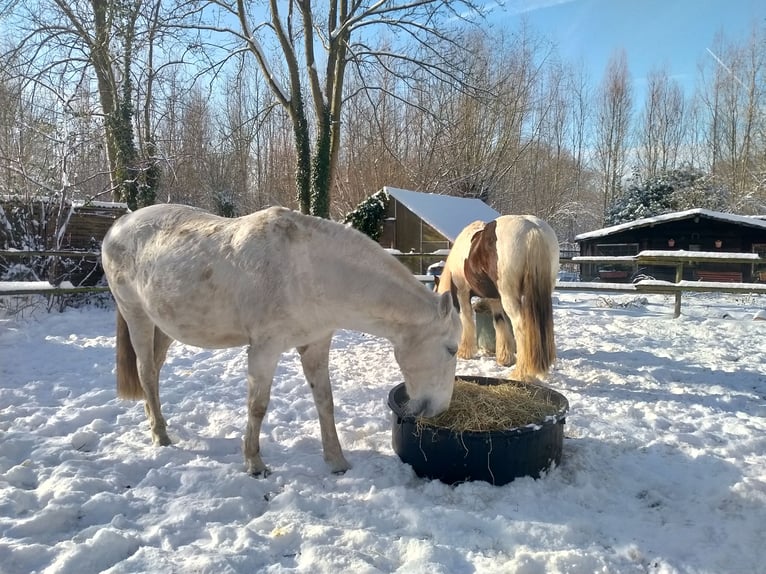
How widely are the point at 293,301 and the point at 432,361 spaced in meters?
0.90

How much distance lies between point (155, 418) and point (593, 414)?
10.8ft

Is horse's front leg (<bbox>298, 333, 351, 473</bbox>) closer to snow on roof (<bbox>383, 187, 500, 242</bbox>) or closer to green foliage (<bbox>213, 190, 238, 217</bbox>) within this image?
snow on roof (<bbox>383, 187, 500, 242</bbox>)

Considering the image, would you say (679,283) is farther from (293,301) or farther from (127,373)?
(127,373)

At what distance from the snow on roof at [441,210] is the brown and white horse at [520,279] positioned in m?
8.83

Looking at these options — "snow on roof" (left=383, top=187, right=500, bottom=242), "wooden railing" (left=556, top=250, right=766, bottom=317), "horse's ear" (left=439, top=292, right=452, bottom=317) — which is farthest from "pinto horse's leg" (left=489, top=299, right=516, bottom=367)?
"snow on roof" (left=383, top=187, right=500, bottom=242)

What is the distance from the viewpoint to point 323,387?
3.16 meters

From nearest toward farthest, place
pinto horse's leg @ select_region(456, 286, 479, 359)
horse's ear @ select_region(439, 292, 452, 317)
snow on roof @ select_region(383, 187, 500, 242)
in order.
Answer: horse's ear @ select_region(439, 292, 452, 317), pinto horse's leg @ select_region(456, 286, 479, 359), snow on roof @ select_region(383, 187, 500, 242)

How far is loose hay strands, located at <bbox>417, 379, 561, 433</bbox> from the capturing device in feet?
9.37

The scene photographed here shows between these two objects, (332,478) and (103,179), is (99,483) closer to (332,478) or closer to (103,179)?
(332,478)

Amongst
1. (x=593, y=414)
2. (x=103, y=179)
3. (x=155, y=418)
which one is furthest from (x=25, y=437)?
(x=103, y=179)

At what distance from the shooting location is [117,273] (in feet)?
11.2

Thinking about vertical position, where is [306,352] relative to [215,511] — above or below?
above

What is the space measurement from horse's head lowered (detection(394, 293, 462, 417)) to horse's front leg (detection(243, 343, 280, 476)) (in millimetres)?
806

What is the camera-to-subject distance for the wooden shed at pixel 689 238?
15.0 metres
